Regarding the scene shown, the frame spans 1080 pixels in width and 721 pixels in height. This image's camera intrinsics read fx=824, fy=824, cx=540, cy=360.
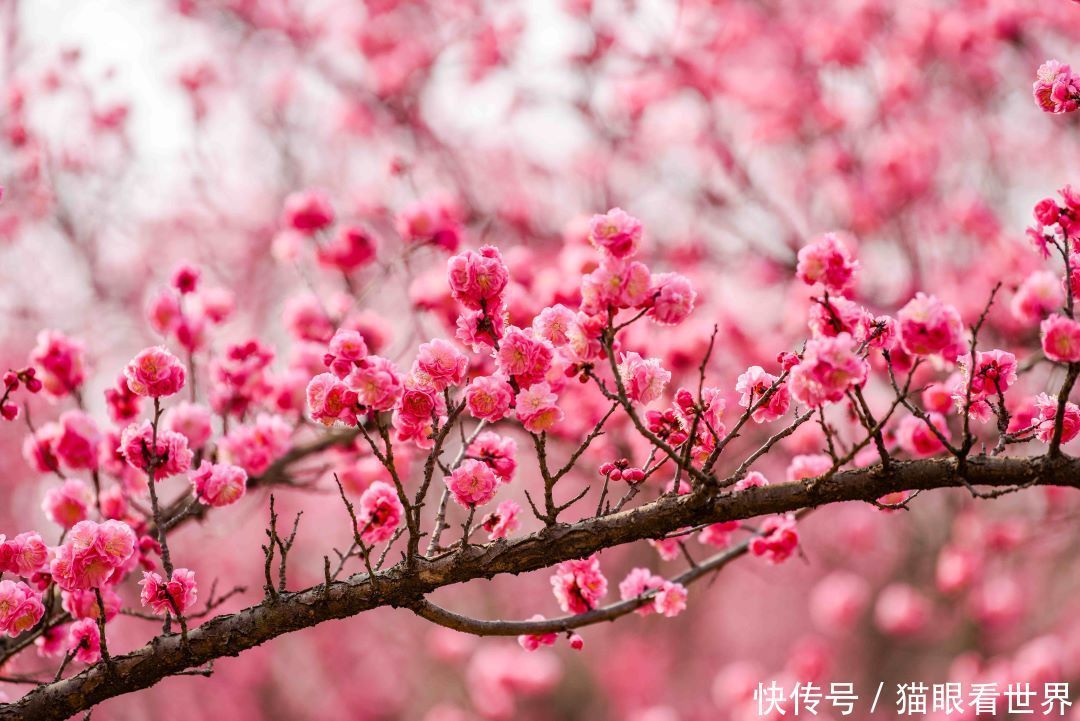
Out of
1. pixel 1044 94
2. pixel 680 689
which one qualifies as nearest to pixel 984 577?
pixel 680 689

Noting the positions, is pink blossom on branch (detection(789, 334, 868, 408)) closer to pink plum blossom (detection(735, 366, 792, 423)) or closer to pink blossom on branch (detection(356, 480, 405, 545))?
pink plum blossom (detection(735, 366, 792, 423))

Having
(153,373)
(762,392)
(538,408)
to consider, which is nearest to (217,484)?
(153,373)

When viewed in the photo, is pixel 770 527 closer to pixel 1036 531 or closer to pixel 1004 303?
pixel 1004 303

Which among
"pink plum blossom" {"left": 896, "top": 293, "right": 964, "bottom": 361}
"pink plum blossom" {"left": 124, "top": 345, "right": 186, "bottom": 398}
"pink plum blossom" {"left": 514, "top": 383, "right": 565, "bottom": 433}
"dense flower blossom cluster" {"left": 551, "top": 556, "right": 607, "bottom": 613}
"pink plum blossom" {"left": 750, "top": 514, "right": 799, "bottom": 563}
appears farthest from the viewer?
"pink plum blossom" {"left": 750, "top": 514, "right": 799, "bottom": 563}

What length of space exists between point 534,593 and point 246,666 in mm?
4295

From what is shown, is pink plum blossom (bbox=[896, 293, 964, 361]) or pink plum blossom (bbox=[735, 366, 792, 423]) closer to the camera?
pink plum blossom (bbox=[896, 293, 964, 361])

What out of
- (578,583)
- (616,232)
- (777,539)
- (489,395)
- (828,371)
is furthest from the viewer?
(777,539)

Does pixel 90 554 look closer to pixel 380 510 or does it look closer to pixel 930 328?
pixel 380 510

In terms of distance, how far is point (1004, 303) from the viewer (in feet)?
20.2

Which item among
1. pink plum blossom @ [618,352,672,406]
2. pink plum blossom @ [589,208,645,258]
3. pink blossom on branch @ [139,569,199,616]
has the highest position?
pink plum blossom @ [589,208,645,258]

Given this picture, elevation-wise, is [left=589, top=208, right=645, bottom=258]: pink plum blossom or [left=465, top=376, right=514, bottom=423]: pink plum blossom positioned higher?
[left=589, top=208, right=645, bottom=258]: pink plum blossom

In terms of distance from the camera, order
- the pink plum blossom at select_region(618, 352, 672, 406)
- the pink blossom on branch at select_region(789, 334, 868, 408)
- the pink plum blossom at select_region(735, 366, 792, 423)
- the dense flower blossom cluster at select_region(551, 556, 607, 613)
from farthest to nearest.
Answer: the dense flower blossom cluster at select_region(551, 556, 607, 613), the pink plum blossom at select_region(735, 366, 792, 423), the pink plum blossom at select_region(618, 352, 672, 406), the pink blossom on branch at select_region(789, 334, 868, 408)

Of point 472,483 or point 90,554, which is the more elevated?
point 472,483

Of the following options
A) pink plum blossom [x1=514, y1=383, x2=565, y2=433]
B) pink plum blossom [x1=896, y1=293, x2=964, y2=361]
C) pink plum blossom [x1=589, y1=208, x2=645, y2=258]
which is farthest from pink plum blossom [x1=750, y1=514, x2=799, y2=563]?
pink plum blossom [x1=589, y1=208, x2=645, y2=258]
